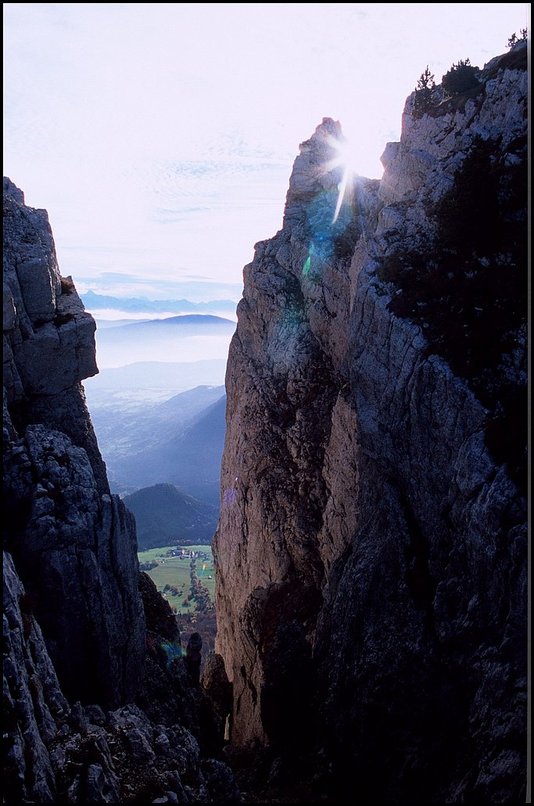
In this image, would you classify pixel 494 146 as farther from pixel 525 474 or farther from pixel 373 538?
pixel 373 538

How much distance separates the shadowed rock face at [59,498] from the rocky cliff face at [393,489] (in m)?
13.8

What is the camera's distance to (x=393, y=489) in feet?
110

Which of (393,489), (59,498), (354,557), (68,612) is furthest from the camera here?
(354,557)

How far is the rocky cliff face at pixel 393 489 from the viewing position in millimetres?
25438

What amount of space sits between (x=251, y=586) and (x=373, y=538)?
20.7m

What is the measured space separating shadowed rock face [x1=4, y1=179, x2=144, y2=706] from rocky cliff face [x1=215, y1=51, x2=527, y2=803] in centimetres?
1384

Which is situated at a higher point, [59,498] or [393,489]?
[393,489]

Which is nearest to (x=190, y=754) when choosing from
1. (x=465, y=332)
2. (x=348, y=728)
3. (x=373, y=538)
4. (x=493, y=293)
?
(x=348, y=728)

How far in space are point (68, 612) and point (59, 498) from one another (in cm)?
625

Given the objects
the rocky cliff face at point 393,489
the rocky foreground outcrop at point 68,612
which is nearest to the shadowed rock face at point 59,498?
the rocky foreground outcrop at point 68,612

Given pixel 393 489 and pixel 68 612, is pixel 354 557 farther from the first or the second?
pixel 68 612

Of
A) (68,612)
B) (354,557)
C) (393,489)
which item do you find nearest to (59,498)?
(68,612)

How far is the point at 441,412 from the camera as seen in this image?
97.7 feet

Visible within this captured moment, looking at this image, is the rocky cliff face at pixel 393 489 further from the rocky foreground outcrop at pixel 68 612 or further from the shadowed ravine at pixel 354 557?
the rocky foreground outcrop at pixel 68 612
